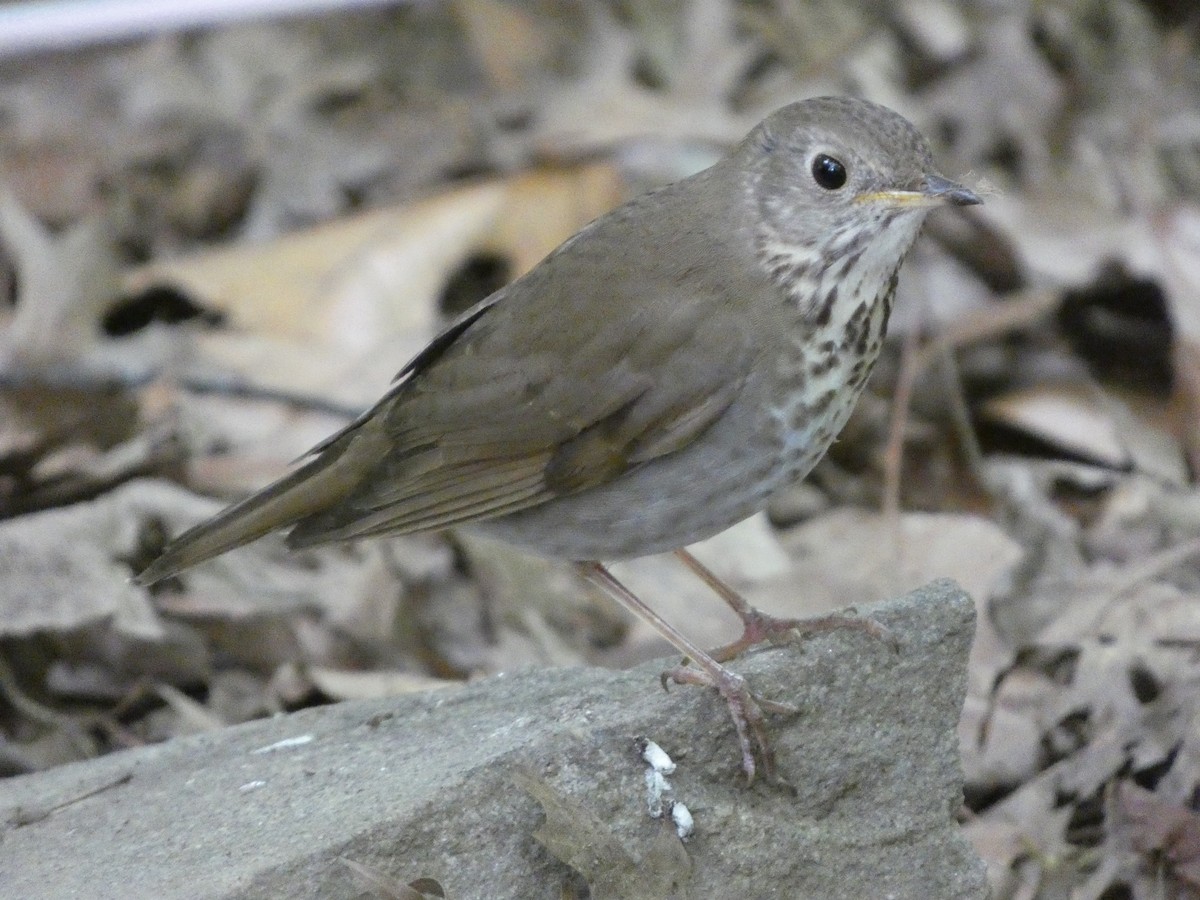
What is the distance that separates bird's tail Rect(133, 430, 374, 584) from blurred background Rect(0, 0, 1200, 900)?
0.97 metres

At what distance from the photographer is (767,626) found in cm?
411

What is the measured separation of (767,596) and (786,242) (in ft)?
5.77

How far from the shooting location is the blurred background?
4.93 meters

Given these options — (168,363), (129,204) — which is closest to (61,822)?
(168,363)

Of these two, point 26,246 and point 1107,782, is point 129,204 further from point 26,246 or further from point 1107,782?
point 1107,782

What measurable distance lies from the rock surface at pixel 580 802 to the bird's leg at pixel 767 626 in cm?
3

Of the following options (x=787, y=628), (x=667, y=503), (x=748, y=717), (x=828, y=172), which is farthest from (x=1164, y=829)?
(x=828, y=172)

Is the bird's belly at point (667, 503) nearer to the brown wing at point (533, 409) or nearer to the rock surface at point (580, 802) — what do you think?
the brown wing at point (533, 409)

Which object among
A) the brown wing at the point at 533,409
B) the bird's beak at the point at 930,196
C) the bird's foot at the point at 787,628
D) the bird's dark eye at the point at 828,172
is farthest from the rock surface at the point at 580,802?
the bird's dark eye at the point at 828,172

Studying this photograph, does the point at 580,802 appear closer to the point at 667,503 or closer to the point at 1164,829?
the point at 667,503

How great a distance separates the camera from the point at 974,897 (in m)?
3.53

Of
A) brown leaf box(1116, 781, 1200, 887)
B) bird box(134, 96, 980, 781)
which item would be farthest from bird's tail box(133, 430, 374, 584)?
brown leaf box(1116, 781, 1200, 887)

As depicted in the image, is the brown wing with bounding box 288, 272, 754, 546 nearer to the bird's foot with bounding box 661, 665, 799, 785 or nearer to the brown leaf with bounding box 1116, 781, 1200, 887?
the bird's foot with bounding box 661, 665, 799, 785

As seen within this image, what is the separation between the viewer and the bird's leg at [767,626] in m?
3.59
